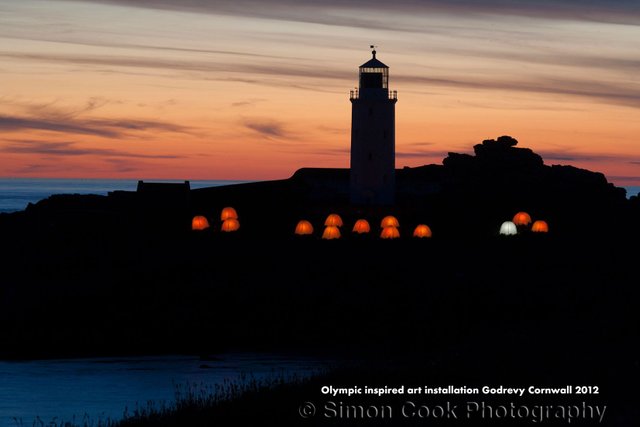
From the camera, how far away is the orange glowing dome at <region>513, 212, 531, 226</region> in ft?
175

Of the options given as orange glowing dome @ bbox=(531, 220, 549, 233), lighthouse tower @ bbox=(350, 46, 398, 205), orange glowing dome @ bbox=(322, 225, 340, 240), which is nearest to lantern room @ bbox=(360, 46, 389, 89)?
lighthouse tower @ bbox=(350, 46, 398, 205)

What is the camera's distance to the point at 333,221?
169 ft

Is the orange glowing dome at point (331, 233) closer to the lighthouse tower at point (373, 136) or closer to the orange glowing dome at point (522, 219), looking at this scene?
the lighthouse tower at point (373, 136)

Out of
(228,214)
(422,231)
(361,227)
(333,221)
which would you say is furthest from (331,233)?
(228,214)

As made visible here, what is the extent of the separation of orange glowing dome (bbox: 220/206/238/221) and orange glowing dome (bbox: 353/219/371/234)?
632 cm

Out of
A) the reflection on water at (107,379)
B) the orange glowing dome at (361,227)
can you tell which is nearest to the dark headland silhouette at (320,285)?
the orange glowing dome at (361,227)

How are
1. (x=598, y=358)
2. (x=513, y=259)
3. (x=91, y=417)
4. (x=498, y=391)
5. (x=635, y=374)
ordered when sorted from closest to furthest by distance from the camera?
(x=498, y=391), (x=635, y=374), (x=598, y=358), (x=91, y=417), (x=513, y=259)

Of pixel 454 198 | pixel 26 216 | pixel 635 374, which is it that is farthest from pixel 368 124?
pixel 635 374

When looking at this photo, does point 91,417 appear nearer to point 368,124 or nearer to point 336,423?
point 336,423

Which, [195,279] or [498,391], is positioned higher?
[195,279]

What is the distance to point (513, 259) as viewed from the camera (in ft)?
146

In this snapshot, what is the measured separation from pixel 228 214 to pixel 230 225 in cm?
102

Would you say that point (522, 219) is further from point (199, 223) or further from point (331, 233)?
point (199, 223)

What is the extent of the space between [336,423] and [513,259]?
29151 mm
